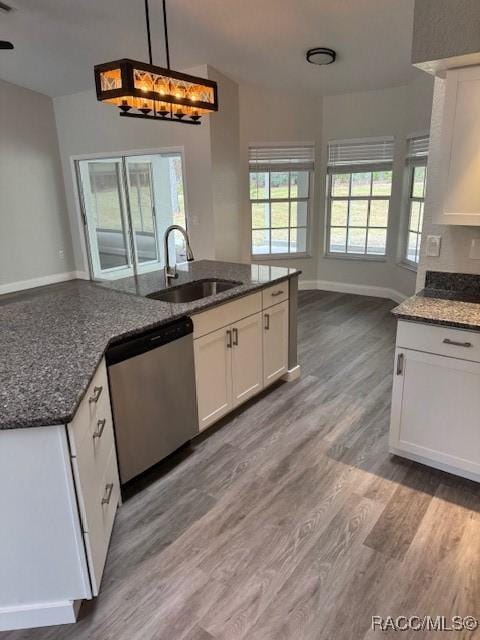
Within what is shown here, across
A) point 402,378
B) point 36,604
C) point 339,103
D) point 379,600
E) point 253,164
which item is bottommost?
point 379,600

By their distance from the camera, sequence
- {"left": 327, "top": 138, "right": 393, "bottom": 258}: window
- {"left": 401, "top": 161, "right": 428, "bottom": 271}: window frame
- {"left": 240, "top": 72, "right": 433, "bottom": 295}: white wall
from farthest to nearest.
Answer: {"left": 327, "top": 138, "right": 393, "bottom": 258}: window < {"left": 240, "top": 72, "right": 433, "bottom": 295}: white wall < {"left": 401, "top": 161, "right": 428, "bottom": 271}: window frame

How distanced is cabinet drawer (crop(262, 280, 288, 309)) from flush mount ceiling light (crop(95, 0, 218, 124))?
124cm

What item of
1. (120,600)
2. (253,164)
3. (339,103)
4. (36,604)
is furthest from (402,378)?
(339,103)

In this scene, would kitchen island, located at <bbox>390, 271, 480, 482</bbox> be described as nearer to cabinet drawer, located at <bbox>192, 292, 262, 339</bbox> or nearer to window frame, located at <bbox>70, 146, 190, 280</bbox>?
cabinet drawer, located at <bbox>192, 292, 262, 339</bbox>

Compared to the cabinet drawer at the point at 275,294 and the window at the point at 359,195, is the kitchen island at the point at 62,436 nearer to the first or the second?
the cabinet drawer at the point at 275,294

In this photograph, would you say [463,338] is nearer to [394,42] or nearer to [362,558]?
[362,558]

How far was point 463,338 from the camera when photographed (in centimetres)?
208

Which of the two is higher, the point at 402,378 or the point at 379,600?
the point at 402,378

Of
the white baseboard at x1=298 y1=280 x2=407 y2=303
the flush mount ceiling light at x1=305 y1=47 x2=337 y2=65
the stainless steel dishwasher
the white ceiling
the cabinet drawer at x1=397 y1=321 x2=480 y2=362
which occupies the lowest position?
the white baseboard at x1=298 y1=280 x2=407 y2=303

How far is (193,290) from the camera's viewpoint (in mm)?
3086

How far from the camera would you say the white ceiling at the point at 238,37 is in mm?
3633

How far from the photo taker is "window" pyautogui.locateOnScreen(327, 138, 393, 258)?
18.5ft

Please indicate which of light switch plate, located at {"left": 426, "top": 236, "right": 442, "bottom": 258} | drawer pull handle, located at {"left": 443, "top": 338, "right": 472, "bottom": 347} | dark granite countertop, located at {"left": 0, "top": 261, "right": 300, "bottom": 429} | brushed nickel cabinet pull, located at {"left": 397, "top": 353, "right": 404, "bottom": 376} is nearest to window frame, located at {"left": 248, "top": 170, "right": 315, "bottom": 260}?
dark granite countertop, located at {"left": 0, "top": 261, "right": 300, "bottom": 429}

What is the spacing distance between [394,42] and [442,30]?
7.99 ft
